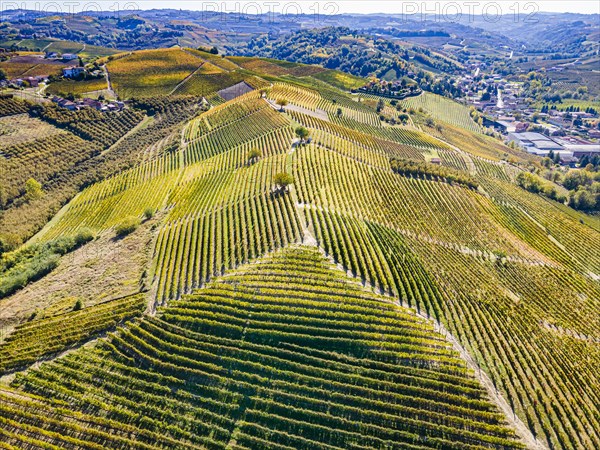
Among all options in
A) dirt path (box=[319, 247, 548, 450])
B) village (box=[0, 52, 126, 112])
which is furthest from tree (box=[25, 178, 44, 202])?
dirt path (box=[319, 247, 548, 450])

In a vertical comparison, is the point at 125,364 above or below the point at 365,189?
below

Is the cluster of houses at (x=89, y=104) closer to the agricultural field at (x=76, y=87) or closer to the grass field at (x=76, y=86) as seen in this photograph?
the agricultural field at (x=76, y=87)

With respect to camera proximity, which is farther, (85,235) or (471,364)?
(85,235)

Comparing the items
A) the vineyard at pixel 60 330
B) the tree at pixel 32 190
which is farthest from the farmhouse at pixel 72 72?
the vineyard at pixel 60 330

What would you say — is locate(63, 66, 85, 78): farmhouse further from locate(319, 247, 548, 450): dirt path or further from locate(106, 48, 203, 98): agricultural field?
locate(319, 247, 548, 450): dirt path

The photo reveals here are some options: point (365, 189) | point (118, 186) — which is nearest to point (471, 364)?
point (365, 189)

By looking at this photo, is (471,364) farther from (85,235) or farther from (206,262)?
(85,235)
